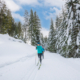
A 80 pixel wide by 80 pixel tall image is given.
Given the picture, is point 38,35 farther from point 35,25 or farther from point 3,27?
point 3,27

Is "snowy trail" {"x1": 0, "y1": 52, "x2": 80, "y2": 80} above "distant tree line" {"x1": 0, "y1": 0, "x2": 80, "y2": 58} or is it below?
below

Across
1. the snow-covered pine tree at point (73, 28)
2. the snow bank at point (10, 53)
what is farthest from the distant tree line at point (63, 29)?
the snow bank at point (10, 53)

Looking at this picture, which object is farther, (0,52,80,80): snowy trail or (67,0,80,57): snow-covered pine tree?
(67,0,80,57): snow-covered pine tree

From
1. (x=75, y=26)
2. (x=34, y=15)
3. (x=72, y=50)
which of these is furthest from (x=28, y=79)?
(x=34, y=15)

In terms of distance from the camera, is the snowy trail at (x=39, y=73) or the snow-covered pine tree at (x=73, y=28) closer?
the snowy trail at (x=39, y=73)

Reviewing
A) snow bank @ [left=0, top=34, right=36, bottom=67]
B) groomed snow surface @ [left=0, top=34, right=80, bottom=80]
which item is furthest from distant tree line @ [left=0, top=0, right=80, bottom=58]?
snow bank @ [left=0, top=34, right=36, bottom=67]

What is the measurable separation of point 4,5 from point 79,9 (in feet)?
81.7

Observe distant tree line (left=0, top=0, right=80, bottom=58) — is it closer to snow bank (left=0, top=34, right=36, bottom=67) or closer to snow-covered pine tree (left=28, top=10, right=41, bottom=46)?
snow-covered pine tree (left=28, top=10, right=41, bottom=46)

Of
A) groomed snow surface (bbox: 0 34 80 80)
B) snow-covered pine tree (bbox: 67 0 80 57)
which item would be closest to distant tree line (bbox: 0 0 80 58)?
snow-covered pine tree (bbox: 67 0 80 57)

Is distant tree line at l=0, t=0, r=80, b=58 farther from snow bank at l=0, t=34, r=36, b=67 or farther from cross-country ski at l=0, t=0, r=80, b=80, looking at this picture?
snow bank at l=0, t=34, r=36, b=67

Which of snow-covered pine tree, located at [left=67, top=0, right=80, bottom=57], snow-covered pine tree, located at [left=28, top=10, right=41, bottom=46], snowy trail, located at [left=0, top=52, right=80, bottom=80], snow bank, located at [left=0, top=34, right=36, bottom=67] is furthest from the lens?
snow-covered pine tree, located at [left=28, top=10, right=41, bottom=46]

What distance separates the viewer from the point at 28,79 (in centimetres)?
289

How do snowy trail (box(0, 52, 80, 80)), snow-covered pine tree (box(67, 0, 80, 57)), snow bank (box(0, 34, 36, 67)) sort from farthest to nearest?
snow-covered pine tree (box(67, 0, 80, 57)) → snow bank (box(0, 34, 36, 67)) → snowy trail (box(0, 52, 80, 80))

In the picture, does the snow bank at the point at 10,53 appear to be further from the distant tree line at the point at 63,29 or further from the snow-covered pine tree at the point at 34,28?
the snow-covered pine tree at the point at 34,28
